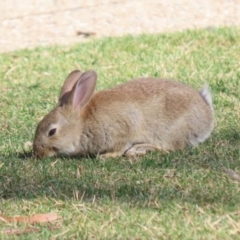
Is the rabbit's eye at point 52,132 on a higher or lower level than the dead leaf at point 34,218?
lower

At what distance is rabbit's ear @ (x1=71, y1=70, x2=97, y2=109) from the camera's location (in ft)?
19.2

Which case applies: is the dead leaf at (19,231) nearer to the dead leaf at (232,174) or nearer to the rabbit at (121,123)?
the dead leaf at (232,174)

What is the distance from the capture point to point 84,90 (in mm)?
5879

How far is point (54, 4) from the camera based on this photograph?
1023cm

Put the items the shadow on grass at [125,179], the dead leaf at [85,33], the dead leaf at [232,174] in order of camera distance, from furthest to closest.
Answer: the dead leaf at [85,33]
the dead leaf at [232,174]
the shadow on grass at [125,179]

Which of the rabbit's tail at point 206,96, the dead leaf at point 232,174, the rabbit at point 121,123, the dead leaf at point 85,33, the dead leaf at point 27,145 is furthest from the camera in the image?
the dead leaf at point 85,33

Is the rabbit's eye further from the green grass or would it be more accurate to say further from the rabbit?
the green grass

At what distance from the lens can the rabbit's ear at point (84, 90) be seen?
19.2 ft

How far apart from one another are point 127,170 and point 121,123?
1.96 feet

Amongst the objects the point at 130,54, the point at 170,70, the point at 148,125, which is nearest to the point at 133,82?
the point at 148,125

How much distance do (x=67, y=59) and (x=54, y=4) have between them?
2.16m

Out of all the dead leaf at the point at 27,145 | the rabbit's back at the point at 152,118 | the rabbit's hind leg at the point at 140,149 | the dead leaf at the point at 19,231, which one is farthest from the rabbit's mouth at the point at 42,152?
the dead leaf at the point at 19,231

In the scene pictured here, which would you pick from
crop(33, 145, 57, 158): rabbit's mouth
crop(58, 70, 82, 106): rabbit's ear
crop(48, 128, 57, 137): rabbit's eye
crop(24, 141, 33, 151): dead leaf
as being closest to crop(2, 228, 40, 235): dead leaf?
crop(33, 145, 57, 158): rabbit's mouth

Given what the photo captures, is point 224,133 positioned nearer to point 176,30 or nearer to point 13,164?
point 13,164
